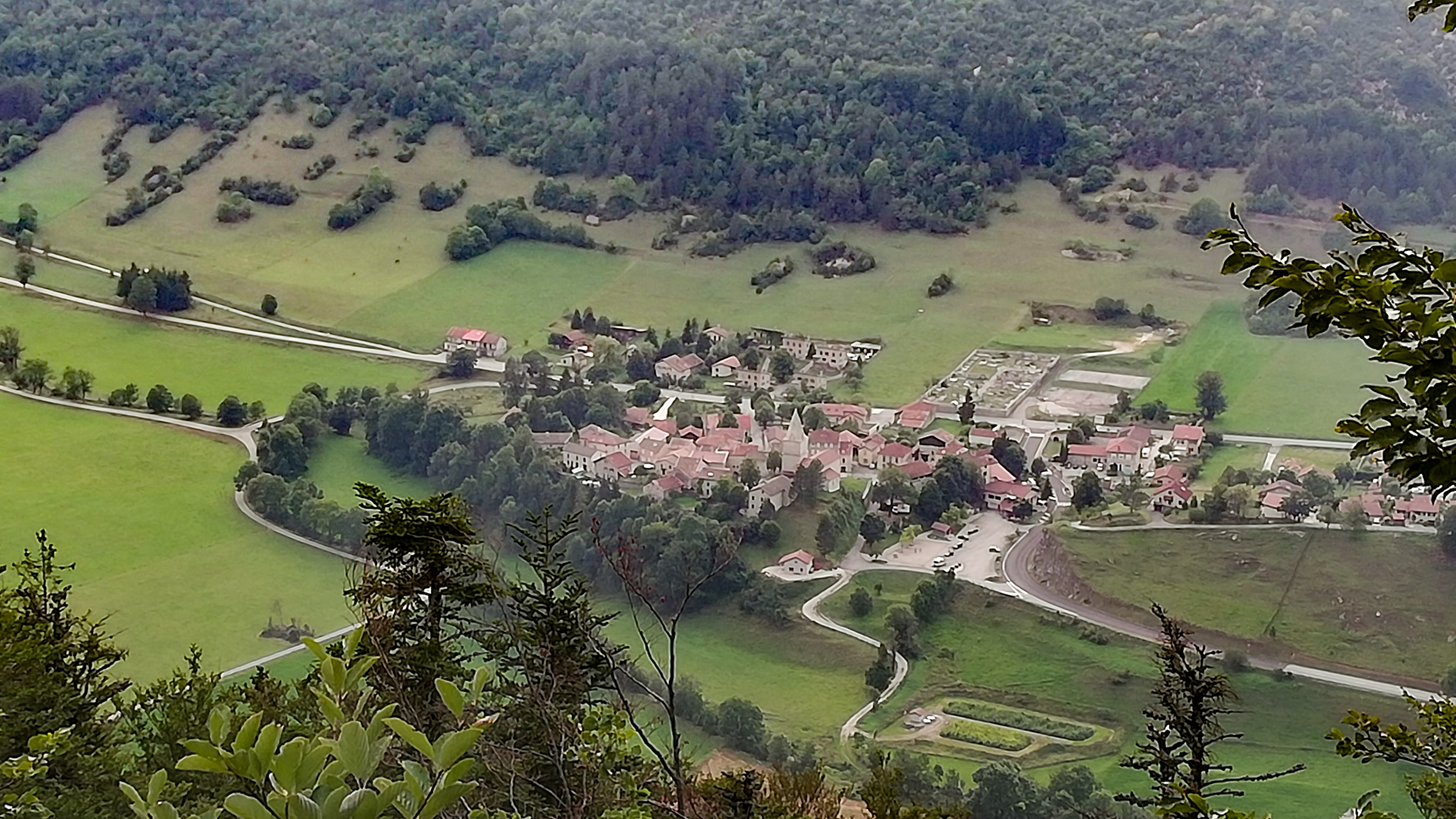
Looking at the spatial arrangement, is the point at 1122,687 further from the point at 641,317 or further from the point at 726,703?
the point at 641,317

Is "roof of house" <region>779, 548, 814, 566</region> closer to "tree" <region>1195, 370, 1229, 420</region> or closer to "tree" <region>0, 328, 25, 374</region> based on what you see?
"tree" <region>1195, 370, 1229, 420</region>

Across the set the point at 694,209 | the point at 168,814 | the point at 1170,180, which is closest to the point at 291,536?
the point at 694,209

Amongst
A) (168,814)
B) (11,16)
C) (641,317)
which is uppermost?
(168,814)

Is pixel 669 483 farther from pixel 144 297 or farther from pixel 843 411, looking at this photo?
pixel 144 297

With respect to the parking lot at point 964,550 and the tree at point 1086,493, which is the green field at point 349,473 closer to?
the parking lot at point 964,550

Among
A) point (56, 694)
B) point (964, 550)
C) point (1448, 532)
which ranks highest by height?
point (56, 694)

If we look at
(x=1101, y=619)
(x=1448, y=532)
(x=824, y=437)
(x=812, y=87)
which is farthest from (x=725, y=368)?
(x=812, y=87)

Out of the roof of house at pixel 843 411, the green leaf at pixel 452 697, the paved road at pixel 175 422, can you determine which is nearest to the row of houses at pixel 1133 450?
the roof of house at pixel 843 411
